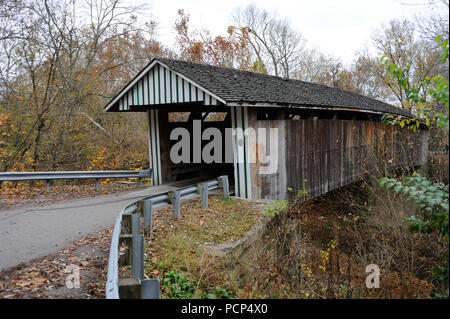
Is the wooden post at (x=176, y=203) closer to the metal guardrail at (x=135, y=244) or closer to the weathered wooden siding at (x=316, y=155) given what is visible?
the metal guardrail at (x=135, y=244)

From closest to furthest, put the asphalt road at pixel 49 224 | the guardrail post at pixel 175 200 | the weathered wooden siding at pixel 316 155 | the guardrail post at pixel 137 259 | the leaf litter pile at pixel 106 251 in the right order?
the guardrail post at pixel 137 259, the leaf litter pile at pixel 106 251, the asphalt road at pixel 49 224, the guardrail post at pixel 175 200, the weathered wooden siding at pixel 316 155

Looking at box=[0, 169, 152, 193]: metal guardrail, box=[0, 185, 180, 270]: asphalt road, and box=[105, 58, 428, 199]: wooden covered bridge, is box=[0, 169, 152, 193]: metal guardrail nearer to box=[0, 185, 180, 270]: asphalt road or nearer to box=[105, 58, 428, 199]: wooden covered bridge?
box=[105, 58, 428, 199]: wooden covered bridge

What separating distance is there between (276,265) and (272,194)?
3.80m

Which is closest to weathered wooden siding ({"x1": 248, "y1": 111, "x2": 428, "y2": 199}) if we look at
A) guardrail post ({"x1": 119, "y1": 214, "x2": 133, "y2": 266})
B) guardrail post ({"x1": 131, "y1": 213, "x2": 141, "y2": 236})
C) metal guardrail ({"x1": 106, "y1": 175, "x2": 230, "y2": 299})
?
metal guardrail ({"x1": 106, "y1": 175, "x2": 230, "y2": 299})

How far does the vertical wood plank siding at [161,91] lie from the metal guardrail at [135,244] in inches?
89.4

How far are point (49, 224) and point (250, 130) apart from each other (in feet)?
16.7

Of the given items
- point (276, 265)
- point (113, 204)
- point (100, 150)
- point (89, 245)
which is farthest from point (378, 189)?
point (100, 150)

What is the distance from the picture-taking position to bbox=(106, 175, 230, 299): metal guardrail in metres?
2.92

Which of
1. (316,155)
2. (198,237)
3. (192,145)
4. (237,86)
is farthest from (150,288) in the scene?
(192,145)

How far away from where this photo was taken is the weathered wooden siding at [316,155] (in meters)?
9.49

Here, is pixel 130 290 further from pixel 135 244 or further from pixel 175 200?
pixel 175 200

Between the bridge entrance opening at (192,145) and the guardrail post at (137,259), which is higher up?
the bridge entrance opening at (192,145)

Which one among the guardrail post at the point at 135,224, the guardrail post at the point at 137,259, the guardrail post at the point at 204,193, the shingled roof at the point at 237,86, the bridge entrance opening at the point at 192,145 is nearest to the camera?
the guardrail post at the point at 137,259

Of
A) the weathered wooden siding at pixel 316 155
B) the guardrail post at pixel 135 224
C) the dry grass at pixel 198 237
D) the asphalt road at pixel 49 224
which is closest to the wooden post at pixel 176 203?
the dry grass at pixel 198 237
